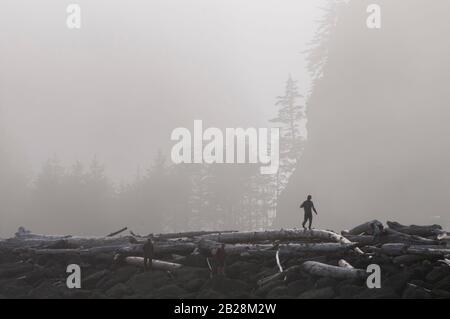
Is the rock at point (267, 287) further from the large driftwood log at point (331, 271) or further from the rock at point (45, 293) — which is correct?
the rock at point (45, 293)

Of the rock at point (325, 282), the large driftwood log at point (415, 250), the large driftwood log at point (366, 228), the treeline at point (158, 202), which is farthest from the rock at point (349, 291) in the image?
the treeline at point (158, 202)

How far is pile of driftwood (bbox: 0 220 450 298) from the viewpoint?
47.1 ft

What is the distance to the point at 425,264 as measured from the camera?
14484 millimetres

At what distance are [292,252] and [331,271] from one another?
2.47 metres

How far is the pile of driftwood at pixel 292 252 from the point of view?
14.4 metres

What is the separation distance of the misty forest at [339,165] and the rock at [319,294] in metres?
42.4

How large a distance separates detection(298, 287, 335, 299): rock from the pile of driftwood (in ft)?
0.19

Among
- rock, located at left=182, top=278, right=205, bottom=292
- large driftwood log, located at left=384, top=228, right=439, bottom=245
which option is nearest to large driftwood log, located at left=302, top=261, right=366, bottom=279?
rock, located at left=182, top=278, right=205, bottom=292

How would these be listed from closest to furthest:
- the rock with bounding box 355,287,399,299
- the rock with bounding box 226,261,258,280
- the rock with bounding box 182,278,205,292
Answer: the rock with bounding box 355,287,399,299, the rock with bounding box 182,278,205,292, the rock with bounding box 226,261,258,280

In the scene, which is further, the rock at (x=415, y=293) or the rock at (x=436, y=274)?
the rock at (x=436, y=274)

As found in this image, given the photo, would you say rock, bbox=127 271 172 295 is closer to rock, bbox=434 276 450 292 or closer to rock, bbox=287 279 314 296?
rock, bbox=287 279 314 296

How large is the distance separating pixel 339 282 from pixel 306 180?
2084 inches

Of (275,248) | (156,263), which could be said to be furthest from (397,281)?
(156,263)
